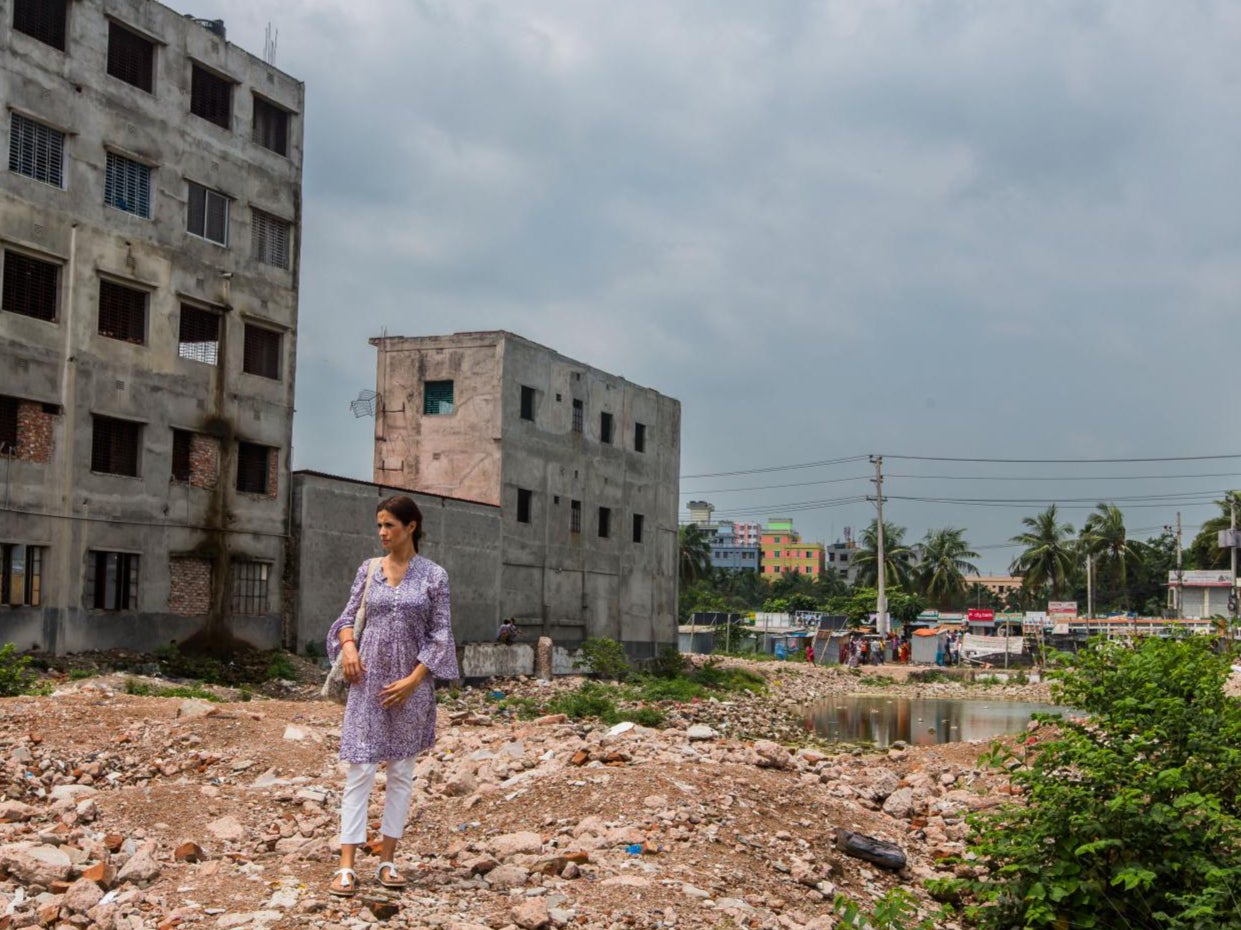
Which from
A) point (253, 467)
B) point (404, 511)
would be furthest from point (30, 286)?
point (404, 511)

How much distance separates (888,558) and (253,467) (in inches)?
2315

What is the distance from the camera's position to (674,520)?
138ft

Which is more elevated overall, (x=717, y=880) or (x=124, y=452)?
(x=124, y=452)

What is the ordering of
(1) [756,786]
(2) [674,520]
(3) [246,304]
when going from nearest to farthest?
(1) [756,786]
(3) [246,304]
(2) [674,520]

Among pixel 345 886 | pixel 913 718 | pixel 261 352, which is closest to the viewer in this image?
pixel 345 886

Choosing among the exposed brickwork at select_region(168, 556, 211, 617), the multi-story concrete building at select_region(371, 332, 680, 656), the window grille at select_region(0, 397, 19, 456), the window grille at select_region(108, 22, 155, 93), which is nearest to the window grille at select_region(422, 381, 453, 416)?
the multi-story concrete building at select_region(371, 332, 680, 656)

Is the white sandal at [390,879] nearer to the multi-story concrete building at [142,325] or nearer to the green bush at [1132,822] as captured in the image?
the green bush at [1132,822]

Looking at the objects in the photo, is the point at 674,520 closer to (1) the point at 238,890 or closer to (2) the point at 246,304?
(2) the point at 246,304

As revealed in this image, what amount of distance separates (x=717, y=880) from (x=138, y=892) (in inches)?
117

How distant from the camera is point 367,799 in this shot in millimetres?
6309

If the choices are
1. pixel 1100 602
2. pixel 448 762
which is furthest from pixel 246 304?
pixel 1100 602

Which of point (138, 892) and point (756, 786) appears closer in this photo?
point (138, 892)

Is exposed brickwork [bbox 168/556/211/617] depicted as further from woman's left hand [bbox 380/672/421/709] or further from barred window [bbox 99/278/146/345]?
woman's left hand [bbox 380/672/421/709]

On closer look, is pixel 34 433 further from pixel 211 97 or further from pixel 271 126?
pixel 271 126
